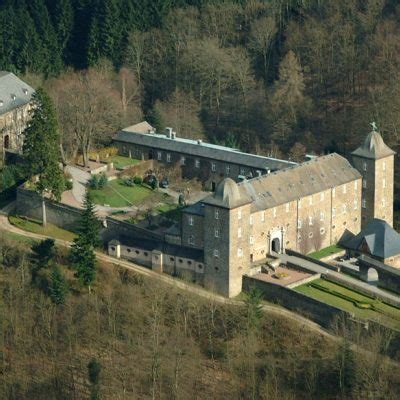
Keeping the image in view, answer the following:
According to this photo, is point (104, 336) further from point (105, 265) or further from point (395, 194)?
point (395, 194)

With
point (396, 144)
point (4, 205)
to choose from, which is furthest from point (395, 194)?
point (4, 205)

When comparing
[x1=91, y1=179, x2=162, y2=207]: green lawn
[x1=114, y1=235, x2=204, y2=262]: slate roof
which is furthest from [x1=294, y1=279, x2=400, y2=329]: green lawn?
[x1=91, y1=179, x2=162, y2=207]: green lawn

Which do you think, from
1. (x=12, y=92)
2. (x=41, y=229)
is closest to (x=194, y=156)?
(x=41, y=229)

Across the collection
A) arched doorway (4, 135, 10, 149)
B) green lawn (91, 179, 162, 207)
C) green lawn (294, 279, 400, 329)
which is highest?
arched doorway (4, 135, 10, 149)

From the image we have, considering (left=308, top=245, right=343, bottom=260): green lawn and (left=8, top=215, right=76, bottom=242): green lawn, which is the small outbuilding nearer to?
(left=308, top=245, right=343, bottom=260): green lawn

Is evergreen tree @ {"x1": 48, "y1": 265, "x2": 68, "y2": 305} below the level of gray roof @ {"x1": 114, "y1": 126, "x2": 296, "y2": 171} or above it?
below

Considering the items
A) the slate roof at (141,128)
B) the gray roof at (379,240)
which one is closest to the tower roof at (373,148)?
the gray roof at (379,240)

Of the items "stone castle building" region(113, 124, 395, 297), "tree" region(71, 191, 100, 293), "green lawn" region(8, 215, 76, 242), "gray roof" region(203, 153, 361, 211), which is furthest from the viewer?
"green lawn" region(8, 215, 76, 242)
